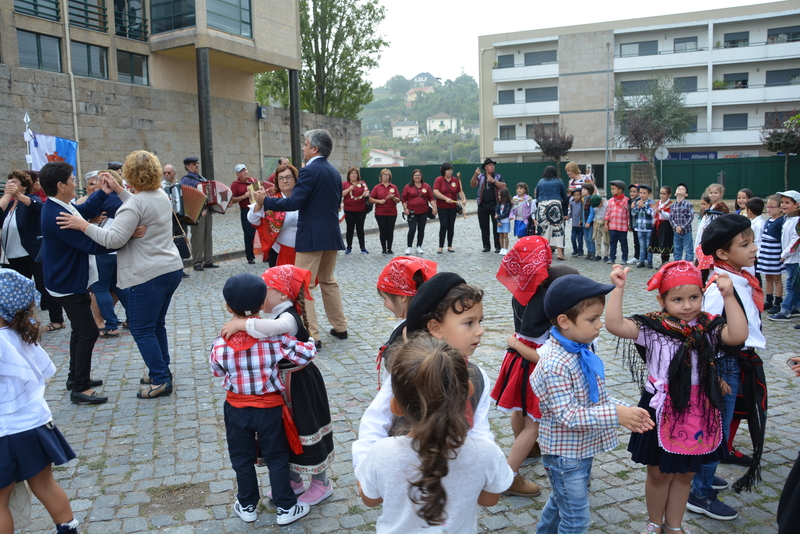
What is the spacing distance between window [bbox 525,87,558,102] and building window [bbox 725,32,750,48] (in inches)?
538

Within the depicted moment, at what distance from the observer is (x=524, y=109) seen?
5375cm

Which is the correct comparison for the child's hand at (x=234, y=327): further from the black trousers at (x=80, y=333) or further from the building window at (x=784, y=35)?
the building window at (x=784, y=35)

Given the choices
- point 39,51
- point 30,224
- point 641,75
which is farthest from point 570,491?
point 641,75

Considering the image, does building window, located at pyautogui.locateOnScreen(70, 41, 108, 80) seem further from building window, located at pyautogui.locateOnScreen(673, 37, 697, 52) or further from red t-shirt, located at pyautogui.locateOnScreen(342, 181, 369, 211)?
building window, located at pyautogui.locateOnScreen(673, 37, 697, 52)

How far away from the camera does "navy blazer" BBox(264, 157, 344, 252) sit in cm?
644

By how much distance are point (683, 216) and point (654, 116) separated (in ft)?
133

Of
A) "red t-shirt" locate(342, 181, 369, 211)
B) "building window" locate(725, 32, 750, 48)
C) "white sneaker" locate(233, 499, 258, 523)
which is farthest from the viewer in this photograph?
"building window" locate(725, 32, 750, 48)

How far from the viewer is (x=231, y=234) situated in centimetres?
1731

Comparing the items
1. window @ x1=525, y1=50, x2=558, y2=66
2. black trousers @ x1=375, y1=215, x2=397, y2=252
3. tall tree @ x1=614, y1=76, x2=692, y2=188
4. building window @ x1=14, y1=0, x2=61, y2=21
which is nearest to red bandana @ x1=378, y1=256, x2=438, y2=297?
black trousers @ x1=375, y1=215, x2=397, y2=252

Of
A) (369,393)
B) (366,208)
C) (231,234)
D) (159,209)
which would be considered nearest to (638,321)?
(369,393)

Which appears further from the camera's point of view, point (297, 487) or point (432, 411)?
point (297, 487)

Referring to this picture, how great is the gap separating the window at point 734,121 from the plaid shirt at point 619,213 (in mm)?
43797

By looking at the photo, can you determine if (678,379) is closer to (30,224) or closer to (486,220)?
(30,224)

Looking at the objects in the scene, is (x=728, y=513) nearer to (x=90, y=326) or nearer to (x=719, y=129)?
(x=90, y=326)
